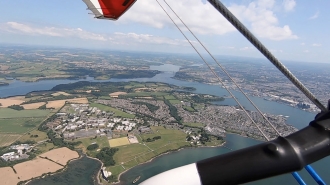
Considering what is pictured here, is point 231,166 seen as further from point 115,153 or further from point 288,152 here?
point 115,153

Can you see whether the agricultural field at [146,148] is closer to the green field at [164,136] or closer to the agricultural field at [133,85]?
the green field at [164,136]

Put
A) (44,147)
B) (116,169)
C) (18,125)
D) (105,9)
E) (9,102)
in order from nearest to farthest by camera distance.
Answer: (105,9)
(116,169)
(44,147)
(18,125)
(9,102)

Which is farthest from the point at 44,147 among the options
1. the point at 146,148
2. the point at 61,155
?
the point at 146,148

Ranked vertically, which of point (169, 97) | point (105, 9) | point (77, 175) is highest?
point (105, 9)

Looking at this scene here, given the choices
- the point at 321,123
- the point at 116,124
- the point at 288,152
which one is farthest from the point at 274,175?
the point at 116,124

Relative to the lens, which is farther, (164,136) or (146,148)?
(164,136)

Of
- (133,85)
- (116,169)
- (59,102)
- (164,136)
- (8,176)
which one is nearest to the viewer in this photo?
(8,176)

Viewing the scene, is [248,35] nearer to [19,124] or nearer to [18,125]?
[18,125]
